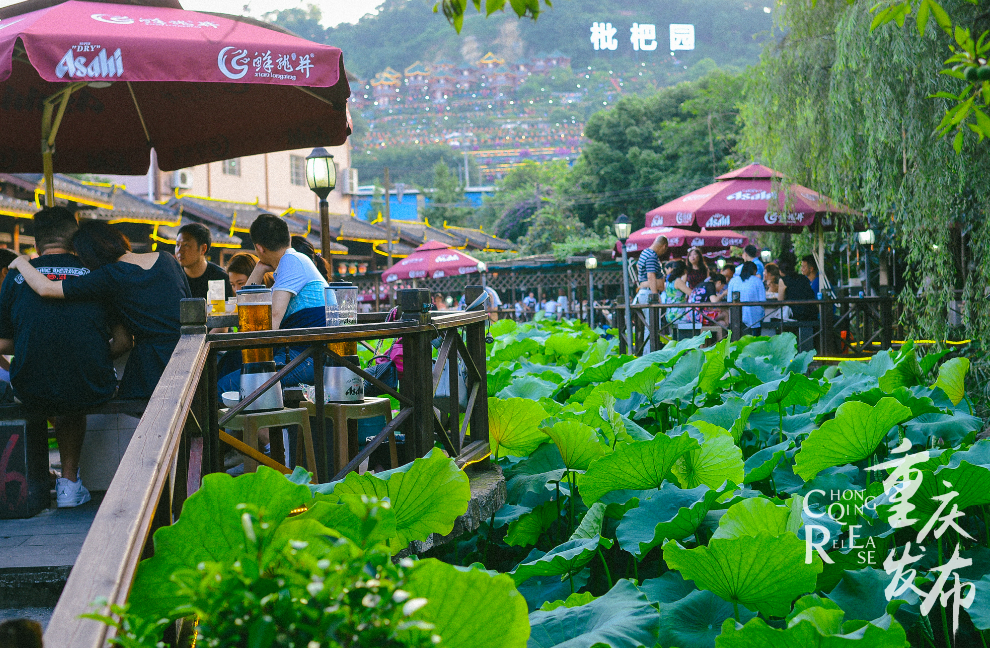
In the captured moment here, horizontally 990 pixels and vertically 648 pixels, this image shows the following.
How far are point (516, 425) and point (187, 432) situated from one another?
176cm

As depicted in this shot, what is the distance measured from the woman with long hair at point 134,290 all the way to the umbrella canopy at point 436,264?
1552 centimetres

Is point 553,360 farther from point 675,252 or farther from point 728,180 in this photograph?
point 675,252

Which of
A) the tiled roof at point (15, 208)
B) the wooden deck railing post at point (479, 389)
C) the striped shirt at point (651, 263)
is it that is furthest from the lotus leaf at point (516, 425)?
the tiled roof at point (15, 208)

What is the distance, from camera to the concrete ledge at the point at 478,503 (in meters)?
2.84

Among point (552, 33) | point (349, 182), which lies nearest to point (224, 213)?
point (349, 182)

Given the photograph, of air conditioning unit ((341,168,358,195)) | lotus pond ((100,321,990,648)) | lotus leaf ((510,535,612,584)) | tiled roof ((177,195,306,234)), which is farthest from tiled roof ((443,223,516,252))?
lotus leaf ((510,535,612,584))

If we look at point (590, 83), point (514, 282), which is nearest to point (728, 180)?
point (514, 282)

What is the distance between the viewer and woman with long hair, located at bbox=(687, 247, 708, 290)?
962cm

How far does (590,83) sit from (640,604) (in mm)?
100030

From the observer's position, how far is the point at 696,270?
9.77m

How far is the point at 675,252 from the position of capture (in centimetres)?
1791

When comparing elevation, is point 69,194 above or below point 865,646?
above

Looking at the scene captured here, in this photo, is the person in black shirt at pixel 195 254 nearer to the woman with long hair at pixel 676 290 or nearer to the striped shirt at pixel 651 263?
the woman with long hair at pixel 676 290

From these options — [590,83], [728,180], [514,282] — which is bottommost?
[514,282]
